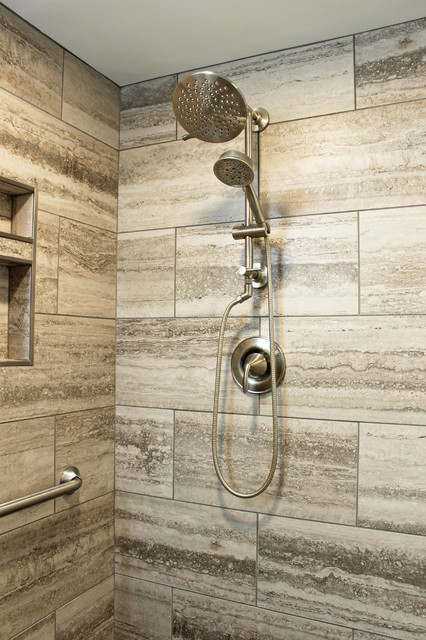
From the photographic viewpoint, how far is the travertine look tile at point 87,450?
1.54 meters

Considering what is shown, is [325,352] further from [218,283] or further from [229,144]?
[229,144]

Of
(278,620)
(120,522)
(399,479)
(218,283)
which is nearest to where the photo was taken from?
(399,479)

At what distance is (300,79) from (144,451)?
4.11ft

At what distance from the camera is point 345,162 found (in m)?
1.48

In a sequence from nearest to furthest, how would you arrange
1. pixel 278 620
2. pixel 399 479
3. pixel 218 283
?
pixel 399 479 < pixel 278 620 < pixel 218 283

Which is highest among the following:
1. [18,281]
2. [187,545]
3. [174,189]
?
[174,189]

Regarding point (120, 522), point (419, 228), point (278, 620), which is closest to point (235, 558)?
point (278, 620)

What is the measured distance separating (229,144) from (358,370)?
0.79m

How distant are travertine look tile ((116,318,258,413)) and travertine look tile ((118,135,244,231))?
0.33 meters

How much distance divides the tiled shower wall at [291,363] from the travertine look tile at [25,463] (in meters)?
0.31

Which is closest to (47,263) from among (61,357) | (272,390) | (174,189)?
(61,357)

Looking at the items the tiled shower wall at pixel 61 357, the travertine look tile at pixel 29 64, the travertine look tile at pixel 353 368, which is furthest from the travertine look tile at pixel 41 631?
the travertine look tile at pixel 29 64

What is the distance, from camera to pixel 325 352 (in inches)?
58.0

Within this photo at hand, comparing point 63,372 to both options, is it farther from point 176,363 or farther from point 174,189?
point 174,189
